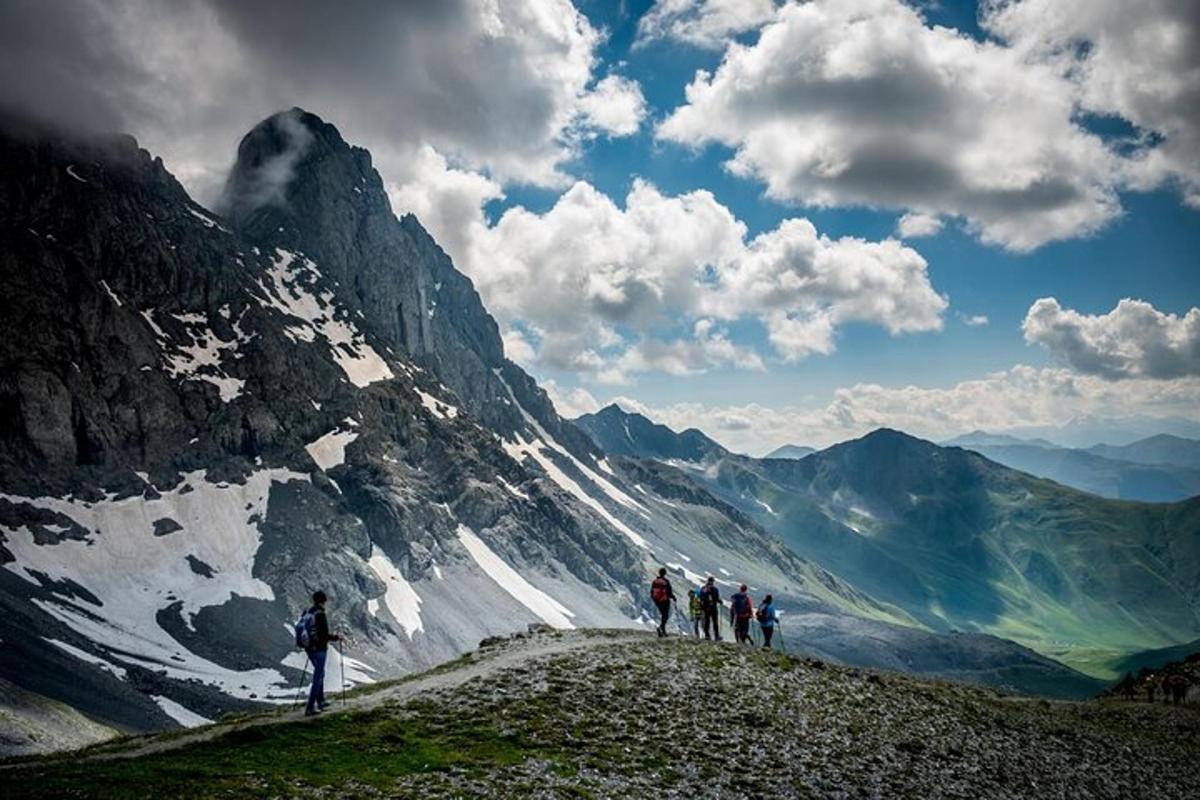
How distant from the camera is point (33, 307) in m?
194

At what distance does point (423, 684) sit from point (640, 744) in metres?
12.2

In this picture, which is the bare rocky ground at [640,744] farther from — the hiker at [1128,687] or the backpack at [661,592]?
the hiker at [1128,687]

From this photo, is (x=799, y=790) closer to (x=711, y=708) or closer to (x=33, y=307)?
(x=711, y=708)

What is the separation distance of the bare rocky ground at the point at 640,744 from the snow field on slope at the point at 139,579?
4944 inches

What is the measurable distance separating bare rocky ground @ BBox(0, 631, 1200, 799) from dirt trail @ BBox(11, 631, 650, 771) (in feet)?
0.73

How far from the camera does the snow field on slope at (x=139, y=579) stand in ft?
481

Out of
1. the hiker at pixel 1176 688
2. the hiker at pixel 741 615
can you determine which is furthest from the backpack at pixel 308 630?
the hiker at pixel 1176 688

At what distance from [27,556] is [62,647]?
1728 inches

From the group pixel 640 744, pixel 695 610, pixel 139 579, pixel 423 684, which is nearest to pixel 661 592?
pixel 695 610

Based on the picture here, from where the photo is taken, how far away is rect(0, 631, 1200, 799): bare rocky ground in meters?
23.0

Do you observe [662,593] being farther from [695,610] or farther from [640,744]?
[640,744]

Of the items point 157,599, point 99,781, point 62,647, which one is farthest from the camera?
point 157,599

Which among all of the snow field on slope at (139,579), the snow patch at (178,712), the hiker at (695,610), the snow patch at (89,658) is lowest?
the snow patch at (178,712)

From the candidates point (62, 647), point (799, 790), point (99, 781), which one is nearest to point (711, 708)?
point (799, 790)
